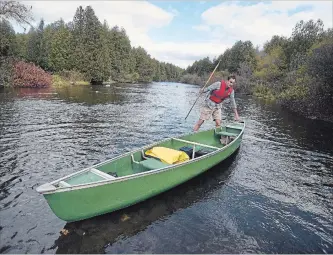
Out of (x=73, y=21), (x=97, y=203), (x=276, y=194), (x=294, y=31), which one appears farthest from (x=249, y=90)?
(x=97, y=203)

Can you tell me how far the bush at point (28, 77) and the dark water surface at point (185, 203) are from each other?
88.8ft

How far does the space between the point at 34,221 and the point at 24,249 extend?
991 mm

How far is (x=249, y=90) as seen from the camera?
52.0 meters

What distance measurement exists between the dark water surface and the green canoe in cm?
48

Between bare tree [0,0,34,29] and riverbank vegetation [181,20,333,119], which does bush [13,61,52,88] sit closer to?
bare tree [0,0,34,29]

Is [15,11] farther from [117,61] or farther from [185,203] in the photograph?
[117,61]

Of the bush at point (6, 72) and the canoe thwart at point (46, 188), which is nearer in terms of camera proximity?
the canoe thwart at point (46, 188)

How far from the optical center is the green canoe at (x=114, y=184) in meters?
5.60

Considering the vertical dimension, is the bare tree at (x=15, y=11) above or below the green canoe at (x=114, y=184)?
above

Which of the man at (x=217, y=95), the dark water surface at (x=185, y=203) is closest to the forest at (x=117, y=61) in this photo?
the dark water surface at (x=185, y=203)

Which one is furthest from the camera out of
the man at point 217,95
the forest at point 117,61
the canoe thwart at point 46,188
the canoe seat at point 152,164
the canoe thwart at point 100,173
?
the forest at point 117,61

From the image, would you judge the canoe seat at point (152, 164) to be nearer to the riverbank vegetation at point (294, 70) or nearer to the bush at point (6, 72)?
the riverbank vegetation at point (294, 70)

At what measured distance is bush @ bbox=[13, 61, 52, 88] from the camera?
126 feet

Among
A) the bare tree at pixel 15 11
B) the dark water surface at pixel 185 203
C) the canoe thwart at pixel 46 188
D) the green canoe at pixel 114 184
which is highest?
the bare tree at pixel 15 11
